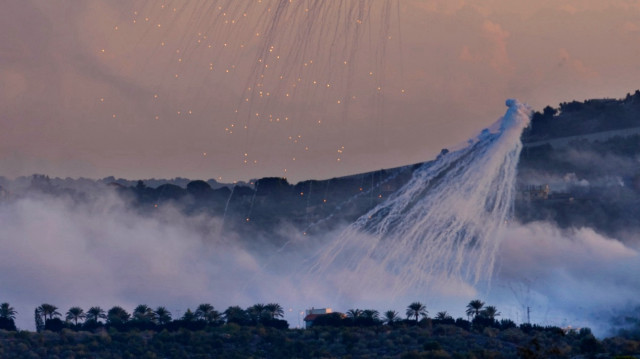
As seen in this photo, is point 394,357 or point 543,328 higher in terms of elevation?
point 543,328

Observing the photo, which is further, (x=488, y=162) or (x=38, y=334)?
(x=38, y=334)

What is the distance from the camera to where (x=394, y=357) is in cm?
15900

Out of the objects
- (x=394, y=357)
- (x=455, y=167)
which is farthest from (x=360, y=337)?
(x=455, y=167)

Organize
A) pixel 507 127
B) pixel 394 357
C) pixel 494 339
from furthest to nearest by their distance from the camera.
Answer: pixel 494 339 < pixel 394 357 < pixel 507 127

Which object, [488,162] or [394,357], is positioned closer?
[488,162]

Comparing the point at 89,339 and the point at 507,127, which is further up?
the point at 507,127

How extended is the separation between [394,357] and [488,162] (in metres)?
37.2

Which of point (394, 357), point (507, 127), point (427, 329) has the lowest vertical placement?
point (394, 357)

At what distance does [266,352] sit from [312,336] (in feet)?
33.7

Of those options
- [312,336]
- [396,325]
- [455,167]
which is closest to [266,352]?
[312,336]

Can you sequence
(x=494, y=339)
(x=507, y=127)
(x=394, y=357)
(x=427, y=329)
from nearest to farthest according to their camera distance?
1. (x=507, y=127)
2. (x=394, y=357)
3. (x=494, y=339)
4. (x=427, y=329)

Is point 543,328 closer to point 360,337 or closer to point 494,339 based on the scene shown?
point 494,339

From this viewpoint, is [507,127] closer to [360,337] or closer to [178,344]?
[360,337]

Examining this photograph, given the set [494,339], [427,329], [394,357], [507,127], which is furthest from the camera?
[427,329]
